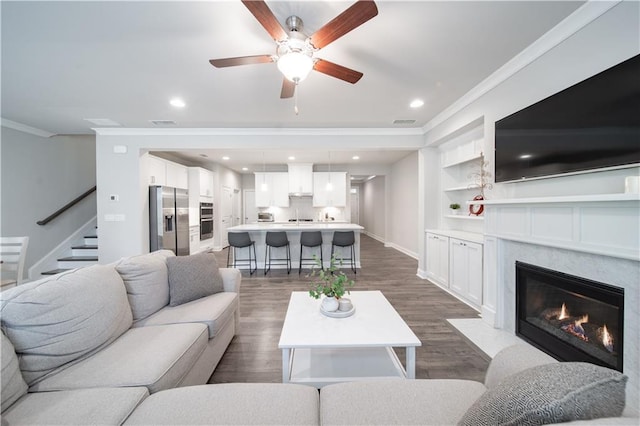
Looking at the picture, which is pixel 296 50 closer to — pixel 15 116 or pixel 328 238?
pixel 328 238

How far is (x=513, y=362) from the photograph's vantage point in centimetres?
108

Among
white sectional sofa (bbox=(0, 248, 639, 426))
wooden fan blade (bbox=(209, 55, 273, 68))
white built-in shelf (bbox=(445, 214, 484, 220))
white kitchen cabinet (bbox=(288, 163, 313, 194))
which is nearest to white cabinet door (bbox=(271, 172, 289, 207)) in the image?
white kitchen cabinet (bbox=(288, 163, 313, 194))

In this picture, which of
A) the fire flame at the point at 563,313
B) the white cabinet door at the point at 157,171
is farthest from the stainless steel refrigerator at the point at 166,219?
the fire flame at the point at 563,313

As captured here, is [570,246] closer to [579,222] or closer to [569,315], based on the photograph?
[579,222]

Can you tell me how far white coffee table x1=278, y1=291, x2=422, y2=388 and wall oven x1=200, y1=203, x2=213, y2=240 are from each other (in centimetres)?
549

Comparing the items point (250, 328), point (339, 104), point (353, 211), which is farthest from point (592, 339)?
point (353, 211)

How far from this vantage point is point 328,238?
17.5 feet

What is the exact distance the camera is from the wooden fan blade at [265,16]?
142cm

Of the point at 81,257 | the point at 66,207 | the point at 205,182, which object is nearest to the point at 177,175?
the point at 205,182

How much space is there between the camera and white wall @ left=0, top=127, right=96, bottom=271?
3.91 m

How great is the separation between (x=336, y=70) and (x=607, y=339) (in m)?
2.72

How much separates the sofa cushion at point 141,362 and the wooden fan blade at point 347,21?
214cm

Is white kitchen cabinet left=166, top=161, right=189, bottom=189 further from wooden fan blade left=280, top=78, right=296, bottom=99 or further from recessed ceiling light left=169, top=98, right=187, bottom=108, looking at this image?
wooden fan blade left=280, top=78, right=296, bottom=99

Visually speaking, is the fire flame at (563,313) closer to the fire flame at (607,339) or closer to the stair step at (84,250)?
the fire flame at (607,339)
